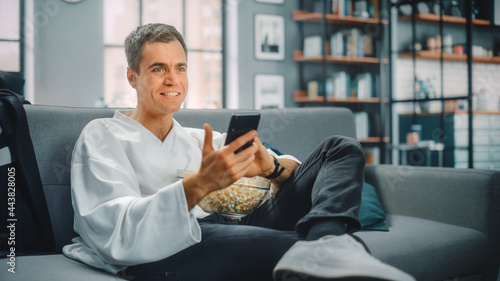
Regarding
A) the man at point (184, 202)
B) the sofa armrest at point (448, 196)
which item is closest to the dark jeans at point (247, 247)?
the man at point (184, 202)

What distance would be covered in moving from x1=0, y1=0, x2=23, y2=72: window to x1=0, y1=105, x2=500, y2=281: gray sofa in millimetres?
3203

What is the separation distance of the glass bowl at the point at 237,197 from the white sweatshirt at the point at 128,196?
0.09 metres

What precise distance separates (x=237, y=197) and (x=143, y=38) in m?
0.56

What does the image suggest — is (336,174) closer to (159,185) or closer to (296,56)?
(159,185)

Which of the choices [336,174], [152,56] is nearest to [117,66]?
[152,56]

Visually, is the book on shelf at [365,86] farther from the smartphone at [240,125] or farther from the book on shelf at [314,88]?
the smartphone at [240,125]

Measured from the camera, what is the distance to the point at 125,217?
1074mm

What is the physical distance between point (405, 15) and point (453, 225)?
3.35 metres

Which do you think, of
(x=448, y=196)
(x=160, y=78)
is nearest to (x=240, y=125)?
(x=160, y=78)

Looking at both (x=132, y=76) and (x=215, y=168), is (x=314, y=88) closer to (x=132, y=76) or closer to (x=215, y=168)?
(x=132, y=76)

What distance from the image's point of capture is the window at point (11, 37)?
426 centimetres

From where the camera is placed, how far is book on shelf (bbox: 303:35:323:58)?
5066mm

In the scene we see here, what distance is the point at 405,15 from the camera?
4656 mm

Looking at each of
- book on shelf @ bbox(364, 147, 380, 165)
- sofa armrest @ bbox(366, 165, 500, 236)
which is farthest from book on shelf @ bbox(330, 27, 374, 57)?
sofa armrest @ bbox(366, 165, 500, 236)
